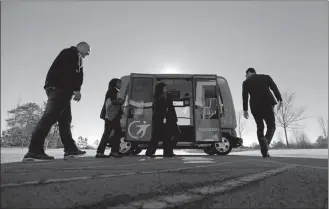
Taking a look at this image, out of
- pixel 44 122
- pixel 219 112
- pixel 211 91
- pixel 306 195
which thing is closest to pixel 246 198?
pixel 306 195

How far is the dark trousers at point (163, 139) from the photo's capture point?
5.13 metres

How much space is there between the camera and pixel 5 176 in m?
0.76

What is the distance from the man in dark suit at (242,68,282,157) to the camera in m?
4.88

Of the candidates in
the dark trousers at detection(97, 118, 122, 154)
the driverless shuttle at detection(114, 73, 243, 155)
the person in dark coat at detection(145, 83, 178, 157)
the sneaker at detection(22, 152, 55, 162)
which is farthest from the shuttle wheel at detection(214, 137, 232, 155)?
the sneaker at detection(22, 152, 55, 162)

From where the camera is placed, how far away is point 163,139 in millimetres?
5270

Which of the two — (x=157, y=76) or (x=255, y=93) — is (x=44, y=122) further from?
(x=157, y=76)

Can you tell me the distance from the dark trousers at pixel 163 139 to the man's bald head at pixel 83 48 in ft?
7.50

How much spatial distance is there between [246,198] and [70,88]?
2571 mm

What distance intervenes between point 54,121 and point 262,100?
3882mm

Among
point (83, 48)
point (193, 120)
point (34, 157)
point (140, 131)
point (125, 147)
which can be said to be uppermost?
point (83, 48)

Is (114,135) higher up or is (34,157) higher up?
(114,135)

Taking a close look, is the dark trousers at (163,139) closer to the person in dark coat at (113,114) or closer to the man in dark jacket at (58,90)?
the person in dark coat at (113,114)

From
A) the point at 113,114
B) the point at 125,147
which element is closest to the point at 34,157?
the point at 113,114

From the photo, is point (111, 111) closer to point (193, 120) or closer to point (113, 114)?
point (113, 114)
